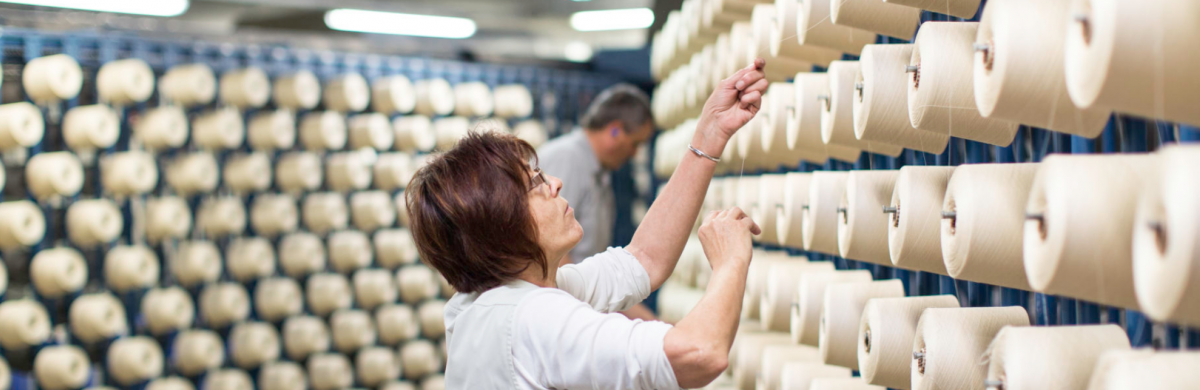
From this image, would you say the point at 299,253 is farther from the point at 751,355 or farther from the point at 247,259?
the point at 751,355

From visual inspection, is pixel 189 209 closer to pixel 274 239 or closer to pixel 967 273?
pixel 274 239

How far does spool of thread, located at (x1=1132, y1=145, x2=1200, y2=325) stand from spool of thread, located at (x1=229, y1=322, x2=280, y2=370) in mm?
3908

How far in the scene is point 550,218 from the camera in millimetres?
1408

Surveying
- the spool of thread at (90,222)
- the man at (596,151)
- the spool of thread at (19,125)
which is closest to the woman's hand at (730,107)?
the man at (596,151)

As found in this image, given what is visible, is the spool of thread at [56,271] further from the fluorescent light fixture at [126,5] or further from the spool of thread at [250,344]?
the fluorescent light fixture at [126,5]

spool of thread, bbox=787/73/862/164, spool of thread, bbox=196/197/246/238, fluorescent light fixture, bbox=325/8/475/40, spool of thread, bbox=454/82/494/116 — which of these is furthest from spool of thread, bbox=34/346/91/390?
fluorescent light fixture, bbox=325/8/475/40

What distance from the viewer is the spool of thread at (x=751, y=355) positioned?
2051 mm

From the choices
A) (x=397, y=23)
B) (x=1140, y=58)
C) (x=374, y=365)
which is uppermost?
(x=397, y=23)

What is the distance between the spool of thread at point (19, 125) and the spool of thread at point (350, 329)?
153cm

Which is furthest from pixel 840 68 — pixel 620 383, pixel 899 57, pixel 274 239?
pixel 274 239

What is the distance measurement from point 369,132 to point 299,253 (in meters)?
0.63

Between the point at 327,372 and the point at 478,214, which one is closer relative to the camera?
the point at 478,214

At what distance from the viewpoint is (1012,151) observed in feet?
4.17

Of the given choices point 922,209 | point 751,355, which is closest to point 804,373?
point 751,355
